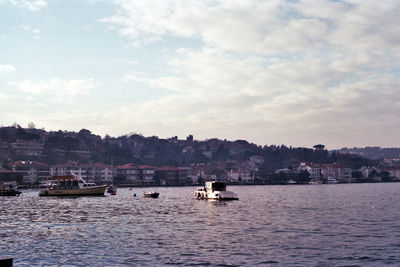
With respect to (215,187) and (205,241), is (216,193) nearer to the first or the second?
(215,187)

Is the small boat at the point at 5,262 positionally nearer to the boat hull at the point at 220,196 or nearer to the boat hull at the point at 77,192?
the boat hull at the point at 220,196

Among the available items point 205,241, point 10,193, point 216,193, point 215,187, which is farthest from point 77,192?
point 205,241

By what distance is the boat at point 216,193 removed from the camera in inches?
3861

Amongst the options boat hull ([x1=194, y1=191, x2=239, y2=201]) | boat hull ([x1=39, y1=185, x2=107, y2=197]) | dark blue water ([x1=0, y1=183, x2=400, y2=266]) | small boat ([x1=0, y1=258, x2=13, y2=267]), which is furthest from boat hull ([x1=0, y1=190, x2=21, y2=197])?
small boat ([x1=0, y1=258, x2=13, y2=267])

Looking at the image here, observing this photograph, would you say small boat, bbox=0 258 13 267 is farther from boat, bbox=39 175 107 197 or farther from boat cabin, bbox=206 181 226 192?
boat, bbox=39 175 107 197

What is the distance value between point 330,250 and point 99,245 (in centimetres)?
1600

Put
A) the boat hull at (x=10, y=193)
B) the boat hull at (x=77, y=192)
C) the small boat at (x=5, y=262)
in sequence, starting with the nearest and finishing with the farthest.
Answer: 1. the small boat at (x=5, y=262)
2. the boat hull at (x=77, y=192)
3. the boat hull at (x=10, y=193)

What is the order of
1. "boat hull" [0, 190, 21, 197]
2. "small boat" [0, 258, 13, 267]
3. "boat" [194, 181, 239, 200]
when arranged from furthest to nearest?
"boat hull" [0, 190, 21, 197] → "boat" [194, 181, 239, 200] → "small boat" [0, 258, 13, 267]

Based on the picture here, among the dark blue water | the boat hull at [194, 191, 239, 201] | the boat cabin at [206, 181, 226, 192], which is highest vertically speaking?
the boat cabin at [206, 181, 226, 192]

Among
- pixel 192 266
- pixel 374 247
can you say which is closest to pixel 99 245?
pixel 192 266

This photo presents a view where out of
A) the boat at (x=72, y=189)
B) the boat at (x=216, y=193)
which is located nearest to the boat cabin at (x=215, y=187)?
the boat at (x=216, y=193)

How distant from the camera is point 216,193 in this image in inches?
3861

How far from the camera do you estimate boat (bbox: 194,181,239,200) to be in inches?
3861

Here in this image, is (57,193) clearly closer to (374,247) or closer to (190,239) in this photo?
(190,239)
